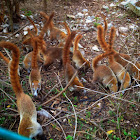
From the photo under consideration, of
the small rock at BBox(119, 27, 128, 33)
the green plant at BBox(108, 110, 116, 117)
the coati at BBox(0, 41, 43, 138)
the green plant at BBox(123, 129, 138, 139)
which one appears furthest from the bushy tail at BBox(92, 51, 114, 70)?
the small rock at BBox(119, 27, 128, 33)

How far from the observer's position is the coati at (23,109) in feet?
6.54

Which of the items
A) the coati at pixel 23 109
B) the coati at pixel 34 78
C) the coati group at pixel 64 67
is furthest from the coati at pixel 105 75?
the coati at pixel 23 109

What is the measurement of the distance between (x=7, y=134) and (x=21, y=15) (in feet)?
18.8

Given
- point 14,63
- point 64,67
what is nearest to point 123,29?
point 64,67

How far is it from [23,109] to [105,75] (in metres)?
1.78

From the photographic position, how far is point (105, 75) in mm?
3225

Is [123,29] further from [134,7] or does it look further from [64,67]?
[64,67]

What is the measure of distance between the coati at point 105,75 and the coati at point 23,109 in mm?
1548

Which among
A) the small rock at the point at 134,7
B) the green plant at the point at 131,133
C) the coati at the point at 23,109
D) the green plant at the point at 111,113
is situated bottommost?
the green plant at the point at 131,133

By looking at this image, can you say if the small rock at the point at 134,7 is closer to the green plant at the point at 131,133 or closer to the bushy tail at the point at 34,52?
the bushy tail at the point at 34,52

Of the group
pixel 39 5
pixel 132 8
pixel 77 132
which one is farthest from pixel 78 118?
pixel 39 5

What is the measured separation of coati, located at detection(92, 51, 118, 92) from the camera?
120 inches

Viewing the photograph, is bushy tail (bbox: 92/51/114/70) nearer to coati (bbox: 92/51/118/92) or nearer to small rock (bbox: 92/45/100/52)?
coati (bbox: 92/51/118/92)

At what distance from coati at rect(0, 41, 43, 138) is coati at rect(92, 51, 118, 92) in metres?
1.55
